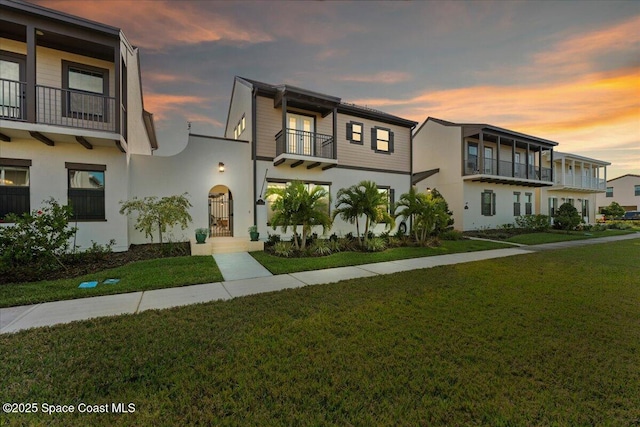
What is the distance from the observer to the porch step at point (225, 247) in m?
9.22

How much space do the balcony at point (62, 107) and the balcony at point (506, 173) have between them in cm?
1920

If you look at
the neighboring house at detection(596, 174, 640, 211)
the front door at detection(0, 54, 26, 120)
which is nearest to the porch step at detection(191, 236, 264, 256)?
the front door at detection(0, 54, 26, 120)

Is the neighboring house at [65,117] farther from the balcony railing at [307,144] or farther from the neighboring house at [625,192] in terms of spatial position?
the neighboring house at [625,192]

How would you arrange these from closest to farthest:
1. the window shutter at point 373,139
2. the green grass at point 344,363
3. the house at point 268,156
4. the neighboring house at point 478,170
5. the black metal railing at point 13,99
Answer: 1. the green grass at point 344,363
2. the black metal railing at point 13,99
3. the house at point 268,156
4. the window shutter at point 373,139
5. the neighboring house at point 478,170

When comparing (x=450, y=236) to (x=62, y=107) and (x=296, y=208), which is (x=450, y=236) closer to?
(x=296, y=208)

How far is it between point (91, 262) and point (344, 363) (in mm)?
8431

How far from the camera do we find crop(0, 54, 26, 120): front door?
8.09 meters

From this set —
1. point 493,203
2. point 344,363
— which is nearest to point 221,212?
point 344,363

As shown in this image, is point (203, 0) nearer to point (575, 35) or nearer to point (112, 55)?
point (112, 55)

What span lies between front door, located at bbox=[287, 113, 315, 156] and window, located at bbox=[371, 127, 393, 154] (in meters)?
3.76

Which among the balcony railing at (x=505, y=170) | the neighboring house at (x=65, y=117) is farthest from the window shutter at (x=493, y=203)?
the neighboring house at (x=65, y=117)

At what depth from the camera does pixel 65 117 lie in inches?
334

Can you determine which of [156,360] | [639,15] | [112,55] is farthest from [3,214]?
[639,15]

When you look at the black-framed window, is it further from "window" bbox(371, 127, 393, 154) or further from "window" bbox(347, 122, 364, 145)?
"window" bbox(371, 127, 393, 154)
